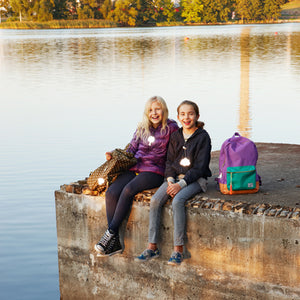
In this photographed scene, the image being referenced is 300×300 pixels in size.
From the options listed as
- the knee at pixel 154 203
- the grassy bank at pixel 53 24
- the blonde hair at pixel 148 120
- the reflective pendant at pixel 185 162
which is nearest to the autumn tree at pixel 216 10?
the grassy bank at pixel 53 24

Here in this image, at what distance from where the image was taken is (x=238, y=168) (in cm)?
577

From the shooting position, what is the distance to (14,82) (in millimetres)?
28656

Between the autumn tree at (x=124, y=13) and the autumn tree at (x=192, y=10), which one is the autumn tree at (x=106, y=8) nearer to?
the autumn tree at (x=124, y=13)

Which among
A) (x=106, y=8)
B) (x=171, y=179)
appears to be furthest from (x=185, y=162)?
(x=106, y=8)

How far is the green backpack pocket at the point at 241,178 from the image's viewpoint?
5766 millimetres

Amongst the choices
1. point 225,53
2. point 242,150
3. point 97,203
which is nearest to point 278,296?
point 242,150

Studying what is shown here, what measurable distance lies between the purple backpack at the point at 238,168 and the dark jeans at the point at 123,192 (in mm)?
691

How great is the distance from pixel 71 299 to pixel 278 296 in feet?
7.73

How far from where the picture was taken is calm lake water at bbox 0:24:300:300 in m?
9.20

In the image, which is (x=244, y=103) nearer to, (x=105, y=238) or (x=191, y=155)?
(x=191, y=155)

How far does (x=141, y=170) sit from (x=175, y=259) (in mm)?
1024

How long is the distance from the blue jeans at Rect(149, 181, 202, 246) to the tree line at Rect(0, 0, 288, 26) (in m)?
119

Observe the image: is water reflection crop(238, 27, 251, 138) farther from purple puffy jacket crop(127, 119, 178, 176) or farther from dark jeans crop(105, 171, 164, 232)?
dark jeans crop(105, 171, 164, 232)

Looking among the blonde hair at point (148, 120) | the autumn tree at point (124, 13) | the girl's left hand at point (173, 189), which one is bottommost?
the girl's left hand at point (173, 189)
